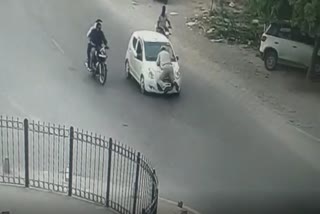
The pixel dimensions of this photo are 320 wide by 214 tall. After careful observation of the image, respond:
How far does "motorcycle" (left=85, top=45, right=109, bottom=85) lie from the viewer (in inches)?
704

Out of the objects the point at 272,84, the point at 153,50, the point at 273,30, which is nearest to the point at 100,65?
the point at 153,50

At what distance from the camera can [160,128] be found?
1547 centimetres

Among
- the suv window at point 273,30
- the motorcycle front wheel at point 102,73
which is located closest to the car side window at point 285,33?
the suv window at point 273,30

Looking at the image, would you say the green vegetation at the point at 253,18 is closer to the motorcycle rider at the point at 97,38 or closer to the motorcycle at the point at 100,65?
the motorcycle rider at the point at 97,38

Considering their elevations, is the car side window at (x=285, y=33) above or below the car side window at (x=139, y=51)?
above

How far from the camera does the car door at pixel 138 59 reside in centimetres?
1791

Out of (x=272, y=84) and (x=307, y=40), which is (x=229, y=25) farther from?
(x=272, y=84)

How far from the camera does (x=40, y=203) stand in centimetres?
1108

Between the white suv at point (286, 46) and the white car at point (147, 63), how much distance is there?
3.37 metres

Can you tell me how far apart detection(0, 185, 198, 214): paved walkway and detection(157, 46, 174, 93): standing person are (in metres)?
6.17

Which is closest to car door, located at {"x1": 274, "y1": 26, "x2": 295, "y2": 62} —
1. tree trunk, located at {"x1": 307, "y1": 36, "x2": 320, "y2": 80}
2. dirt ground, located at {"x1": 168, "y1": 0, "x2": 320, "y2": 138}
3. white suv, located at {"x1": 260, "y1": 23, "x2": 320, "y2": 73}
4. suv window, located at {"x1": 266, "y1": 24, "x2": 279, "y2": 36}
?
white suv, located at {"x1": 260, "y1": 23, "x2": 320, "y2": 73}

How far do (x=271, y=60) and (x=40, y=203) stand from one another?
10.9 metres

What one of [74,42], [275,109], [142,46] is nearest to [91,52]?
[142,46]

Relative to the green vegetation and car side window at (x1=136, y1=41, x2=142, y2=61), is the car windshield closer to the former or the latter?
car side window at (x1=136, y1=41, x2=142, y2=61)
